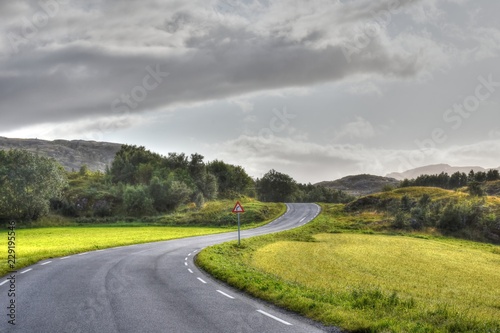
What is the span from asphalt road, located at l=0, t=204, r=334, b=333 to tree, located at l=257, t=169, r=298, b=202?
123 metres

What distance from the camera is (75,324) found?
35.5 feet

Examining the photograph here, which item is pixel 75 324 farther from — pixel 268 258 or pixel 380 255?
pixel 380 255

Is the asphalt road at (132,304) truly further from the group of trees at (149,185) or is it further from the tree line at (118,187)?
the group of trees at (149,185)


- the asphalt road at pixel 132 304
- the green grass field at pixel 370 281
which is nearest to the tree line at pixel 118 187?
the green grass field at pixel 370 281

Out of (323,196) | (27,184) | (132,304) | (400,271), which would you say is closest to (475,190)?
(400,271)

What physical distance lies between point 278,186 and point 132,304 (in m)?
132

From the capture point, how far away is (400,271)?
89.5 feet

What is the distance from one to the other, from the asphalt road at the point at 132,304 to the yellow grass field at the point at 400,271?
457cm

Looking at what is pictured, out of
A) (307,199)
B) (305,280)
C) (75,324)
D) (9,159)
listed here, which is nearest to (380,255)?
(305,280)

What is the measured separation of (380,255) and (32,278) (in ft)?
87.1

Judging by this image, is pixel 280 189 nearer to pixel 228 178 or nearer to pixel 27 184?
pixel 228 178

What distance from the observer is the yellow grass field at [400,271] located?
18234mm

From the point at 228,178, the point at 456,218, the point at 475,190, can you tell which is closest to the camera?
the point at 456,218

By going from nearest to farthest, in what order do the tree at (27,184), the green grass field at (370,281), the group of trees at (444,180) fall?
the green grass field at (370,281), the tree at (27,184), the group of trees at (444,180)
